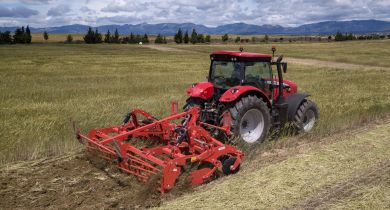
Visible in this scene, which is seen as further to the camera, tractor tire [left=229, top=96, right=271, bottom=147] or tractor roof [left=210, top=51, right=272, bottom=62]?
tractor roof [left=210, top=51, right=272, bottom=62]

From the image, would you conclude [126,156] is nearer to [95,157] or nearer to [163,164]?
[163,164]

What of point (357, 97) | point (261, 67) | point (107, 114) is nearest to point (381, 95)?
point (357, 97)

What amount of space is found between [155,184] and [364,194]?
2.58 m

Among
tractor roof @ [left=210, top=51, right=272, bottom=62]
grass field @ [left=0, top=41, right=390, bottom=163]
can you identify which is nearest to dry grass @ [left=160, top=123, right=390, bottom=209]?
grass field @ [left=0, top=41, right=390, bottom=163]

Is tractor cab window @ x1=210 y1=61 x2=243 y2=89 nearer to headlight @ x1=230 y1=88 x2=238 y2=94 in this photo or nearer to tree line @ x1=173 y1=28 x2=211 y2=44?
headlight @ x1=230 y1=88 x2=238 y2=94

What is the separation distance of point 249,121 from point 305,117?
184 cm

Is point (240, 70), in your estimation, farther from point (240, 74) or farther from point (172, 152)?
point (172, 152)

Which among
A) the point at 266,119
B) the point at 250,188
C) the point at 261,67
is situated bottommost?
the point at 250,188

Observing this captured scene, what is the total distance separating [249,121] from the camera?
7.64m

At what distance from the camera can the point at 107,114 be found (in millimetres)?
10562

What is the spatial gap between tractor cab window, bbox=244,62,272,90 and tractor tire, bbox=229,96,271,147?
0.54 metres

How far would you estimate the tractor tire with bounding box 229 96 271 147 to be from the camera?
712 cm

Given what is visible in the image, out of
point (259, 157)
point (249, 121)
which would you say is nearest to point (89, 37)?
point (249, 121)

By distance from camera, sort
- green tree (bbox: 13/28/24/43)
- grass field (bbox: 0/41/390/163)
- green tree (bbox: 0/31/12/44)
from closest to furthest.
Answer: grass field (bbox: 0/41/390/163)
green tree (bbox: 0/31/12/44)
green tree (bbox: 13/28/24/43)
